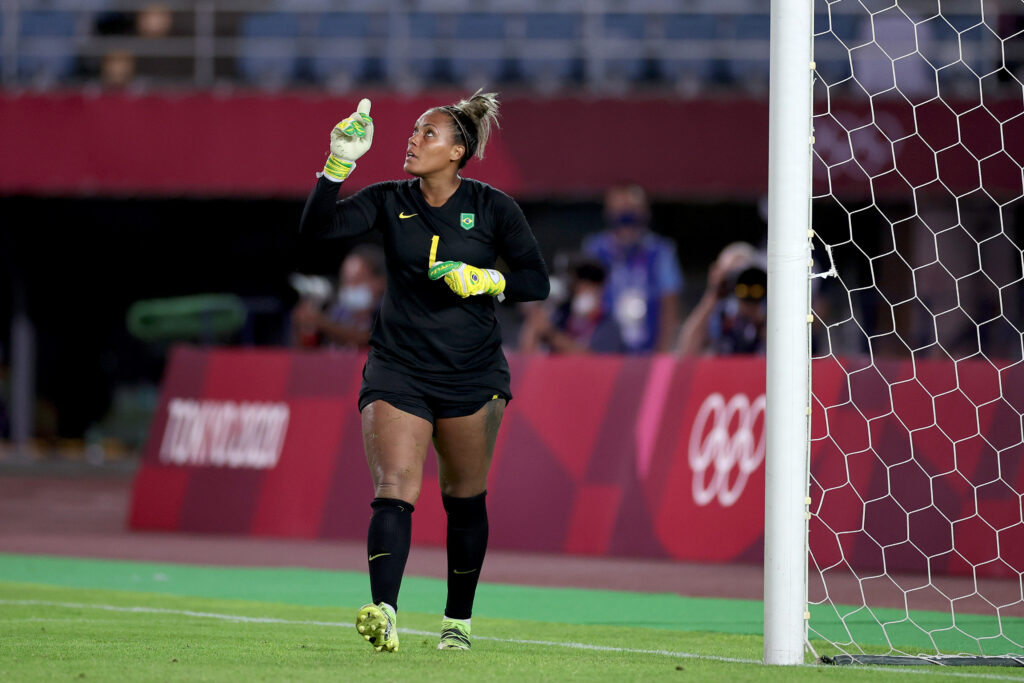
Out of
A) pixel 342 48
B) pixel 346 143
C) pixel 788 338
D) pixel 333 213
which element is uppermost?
pixel 342 48

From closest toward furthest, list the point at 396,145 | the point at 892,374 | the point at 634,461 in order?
the point at 892,374 < the point at 634,461 < the point at 396,145

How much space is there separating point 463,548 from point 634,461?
5.80 meters

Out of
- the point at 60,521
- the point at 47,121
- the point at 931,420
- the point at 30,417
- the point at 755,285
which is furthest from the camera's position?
the point at 30,417

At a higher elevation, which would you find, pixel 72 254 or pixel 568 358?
pixel 72 254

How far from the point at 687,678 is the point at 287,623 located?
9.60 feet

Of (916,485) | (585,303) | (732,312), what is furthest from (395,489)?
(585,303)

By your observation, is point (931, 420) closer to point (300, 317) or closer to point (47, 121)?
point (300, 317)

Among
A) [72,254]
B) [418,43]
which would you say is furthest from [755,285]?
[72,254]

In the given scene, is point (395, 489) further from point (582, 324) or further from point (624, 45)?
point (624, 45)

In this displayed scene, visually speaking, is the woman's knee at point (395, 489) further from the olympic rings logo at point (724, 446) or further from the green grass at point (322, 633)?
the olympic rings logo at point (724, 446)

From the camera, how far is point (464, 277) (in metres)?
6.01

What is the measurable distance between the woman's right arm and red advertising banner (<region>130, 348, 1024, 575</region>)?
15.7 ft

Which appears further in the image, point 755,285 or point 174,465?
point 174,465

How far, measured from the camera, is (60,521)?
50.6 feet
